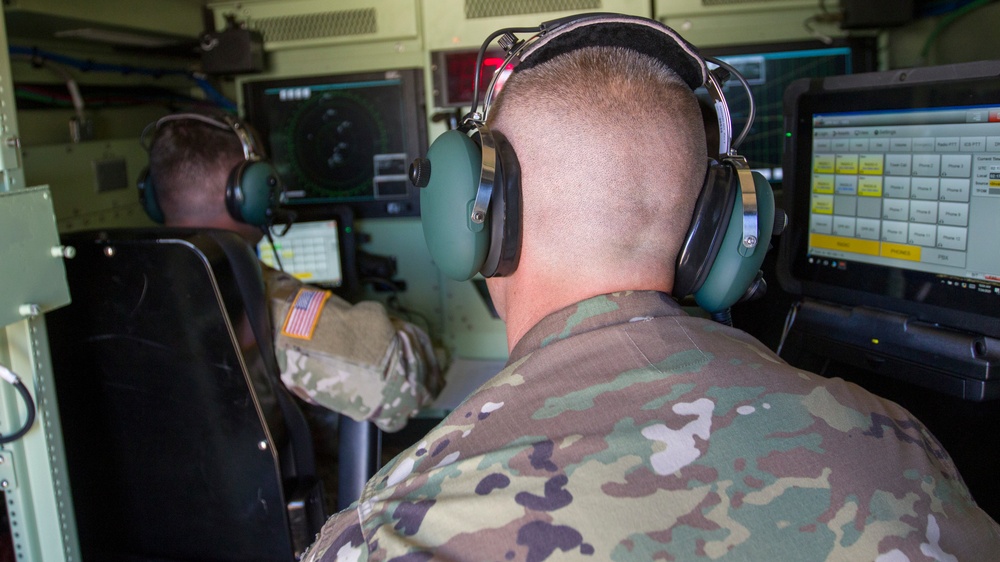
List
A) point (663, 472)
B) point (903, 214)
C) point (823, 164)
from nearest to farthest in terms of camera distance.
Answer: point (663, 472) → point (903, 214) → point (823, 164)

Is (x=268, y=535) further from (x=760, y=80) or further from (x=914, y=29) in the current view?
(x=914, y=29)

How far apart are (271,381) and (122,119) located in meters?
1.09

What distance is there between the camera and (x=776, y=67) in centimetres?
195

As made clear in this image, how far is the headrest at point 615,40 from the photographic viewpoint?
0.86m

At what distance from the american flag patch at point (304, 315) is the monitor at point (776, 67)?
41.2 inches

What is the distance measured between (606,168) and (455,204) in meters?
0.17

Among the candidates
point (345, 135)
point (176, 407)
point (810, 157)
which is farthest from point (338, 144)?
point (810, 157)

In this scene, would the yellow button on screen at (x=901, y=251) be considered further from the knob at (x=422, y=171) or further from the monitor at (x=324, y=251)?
the monitor at (x=324, y=251)

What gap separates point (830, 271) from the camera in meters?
1.28

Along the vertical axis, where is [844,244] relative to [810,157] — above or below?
below

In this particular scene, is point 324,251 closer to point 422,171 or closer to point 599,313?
point 422,171

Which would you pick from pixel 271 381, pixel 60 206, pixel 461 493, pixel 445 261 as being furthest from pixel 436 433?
pixel 60 206

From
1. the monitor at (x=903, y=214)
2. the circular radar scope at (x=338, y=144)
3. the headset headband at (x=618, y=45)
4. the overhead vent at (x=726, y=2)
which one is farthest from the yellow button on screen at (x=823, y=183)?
the circular radar scope at (x=338, y=144)

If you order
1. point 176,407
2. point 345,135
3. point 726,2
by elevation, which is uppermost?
point 726,2
